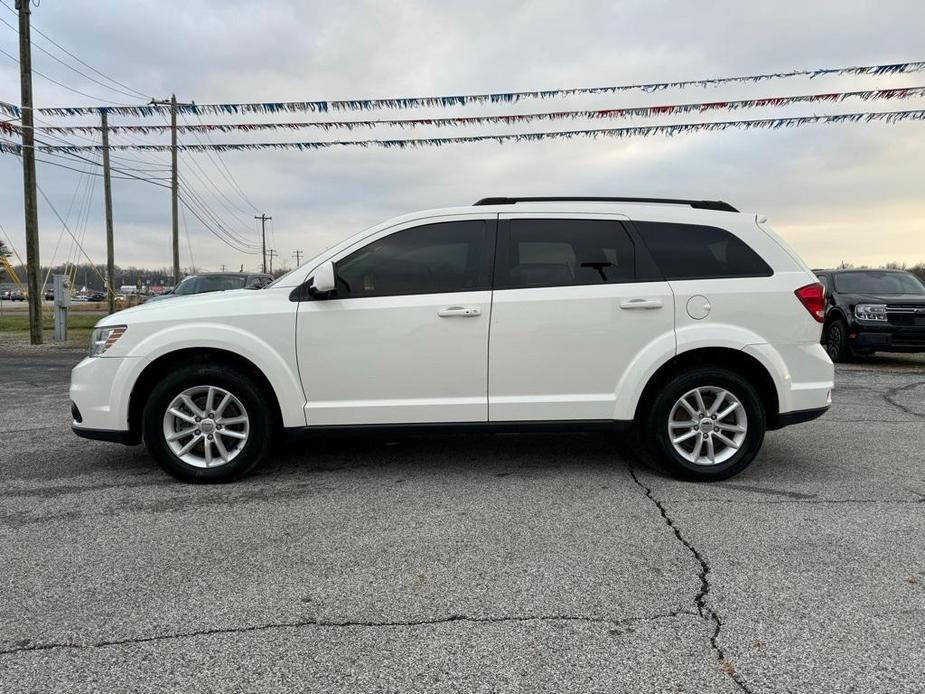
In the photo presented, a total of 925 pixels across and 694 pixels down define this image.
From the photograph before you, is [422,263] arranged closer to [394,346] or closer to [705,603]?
[394,346]

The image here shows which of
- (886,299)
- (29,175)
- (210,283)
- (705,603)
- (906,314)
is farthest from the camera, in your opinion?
(29,175)

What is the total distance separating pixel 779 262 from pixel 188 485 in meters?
4.32

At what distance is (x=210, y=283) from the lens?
1373 centimetres

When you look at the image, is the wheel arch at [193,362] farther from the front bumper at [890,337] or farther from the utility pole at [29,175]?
the utility pole at [29,175]

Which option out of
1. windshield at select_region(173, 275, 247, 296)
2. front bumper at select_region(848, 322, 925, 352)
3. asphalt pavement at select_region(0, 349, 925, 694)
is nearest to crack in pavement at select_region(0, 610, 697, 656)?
asphalt pavement at select_region(0, 349, 925, 694)

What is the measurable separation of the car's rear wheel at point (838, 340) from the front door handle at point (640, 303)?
8.46 metres

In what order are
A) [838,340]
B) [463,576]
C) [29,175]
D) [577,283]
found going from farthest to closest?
[29,175] → [838,340] → [577,283] → [463,576]

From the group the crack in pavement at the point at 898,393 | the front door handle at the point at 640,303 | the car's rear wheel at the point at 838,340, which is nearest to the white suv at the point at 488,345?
the front door handle at the point at 640,303

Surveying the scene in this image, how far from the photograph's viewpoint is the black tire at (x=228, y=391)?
14.3 ft

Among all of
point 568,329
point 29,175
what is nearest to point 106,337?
point 568,329

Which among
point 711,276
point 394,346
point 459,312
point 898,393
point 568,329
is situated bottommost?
point 898,393

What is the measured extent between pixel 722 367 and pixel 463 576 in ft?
8.33

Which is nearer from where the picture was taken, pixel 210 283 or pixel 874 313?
pixel 874 313

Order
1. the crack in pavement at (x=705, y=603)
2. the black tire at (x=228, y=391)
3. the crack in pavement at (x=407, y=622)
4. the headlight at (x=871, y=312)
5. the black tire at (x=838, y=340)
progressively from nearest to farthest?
the crack in pavement at (x=705, y=603)
the crack in pavement at (x=407, y=622)
the black tire at (x=228, y=391)
the headlight at (x=871, y=312)
the black tire at (x=838, y=340)
